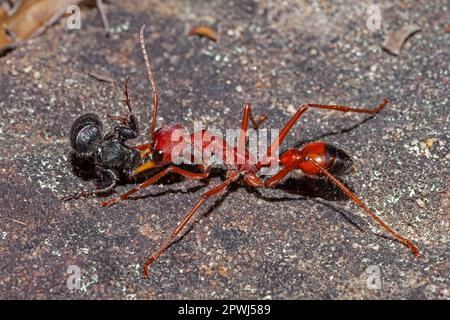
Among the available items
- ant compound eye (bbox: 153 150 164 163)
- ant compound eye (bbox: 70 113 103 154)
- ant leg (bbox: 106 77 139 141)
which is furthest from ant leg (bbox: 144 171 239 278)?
ant compound eye (bbox: 70 113 103 154)

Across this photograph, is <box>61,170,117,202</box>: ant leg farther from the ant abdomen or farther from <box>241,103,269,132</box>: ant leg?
the ant abdomen

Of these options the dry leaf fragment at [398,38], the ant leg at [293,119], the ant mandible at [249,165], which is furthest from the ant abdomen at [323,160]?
the dry leaf fragment at [398,38]

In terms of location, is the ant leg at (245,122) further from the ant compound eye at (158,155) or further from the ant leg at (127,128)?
the ant leg at (127,128)

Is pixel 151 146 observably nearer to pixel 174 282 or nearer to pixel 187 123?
pixel 187 123

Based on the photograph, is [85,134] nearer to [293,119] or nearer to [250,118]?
[250,118]

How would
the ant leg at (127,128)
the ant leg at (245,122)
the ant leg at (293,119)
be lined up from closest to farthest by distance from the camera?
the ant leg at (127,128) → the ant leg at (293,119) → the ant leg at (245,122)

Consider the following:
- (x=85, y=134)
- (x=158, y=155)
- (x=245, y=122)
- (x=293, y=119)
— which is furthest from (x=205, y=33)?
(x=85, y=134)
